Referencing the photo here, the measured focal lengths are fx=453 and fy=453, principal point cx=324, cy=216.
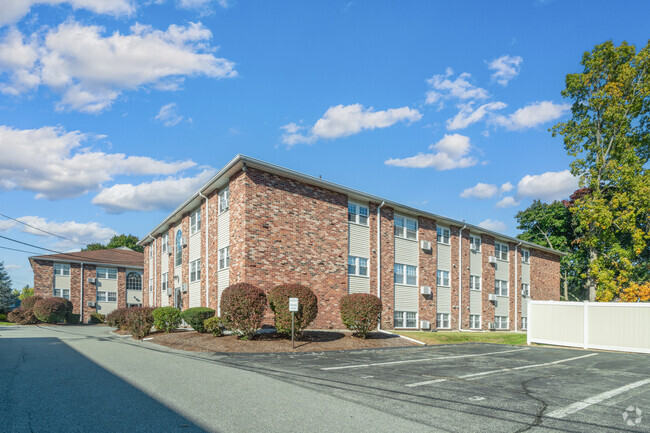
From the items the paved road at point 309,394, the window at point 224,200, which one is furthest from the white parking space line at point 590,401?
the window at point 224,200

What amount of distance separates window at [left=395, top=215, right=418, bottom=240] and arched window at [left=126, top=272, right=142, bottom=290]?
35063 millimetres

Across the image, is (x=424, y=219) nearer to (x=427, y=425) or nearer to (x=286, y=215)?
(x=286, y=215)

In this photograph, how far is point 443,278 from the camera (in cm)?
2919

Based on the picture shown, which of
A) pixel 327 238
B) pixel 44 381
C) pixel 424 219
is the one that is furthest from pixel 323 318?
pixel 44 381

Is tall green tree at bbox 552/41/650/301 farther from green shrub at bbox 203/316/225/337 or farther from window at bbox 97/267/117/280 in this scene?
window at bbox 97/267/117/280

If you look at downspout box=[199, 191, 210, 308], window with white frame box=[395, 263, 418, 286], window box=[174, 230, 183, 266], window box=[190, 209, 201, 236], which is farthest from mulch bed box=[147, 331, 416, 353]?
window box=[174, 230, 183, 266]

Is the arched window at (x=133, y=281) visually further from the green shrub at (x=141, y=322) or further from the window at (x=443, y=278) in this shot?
the window at (x=443, y=278)

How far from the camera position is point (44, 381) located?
8914 mm

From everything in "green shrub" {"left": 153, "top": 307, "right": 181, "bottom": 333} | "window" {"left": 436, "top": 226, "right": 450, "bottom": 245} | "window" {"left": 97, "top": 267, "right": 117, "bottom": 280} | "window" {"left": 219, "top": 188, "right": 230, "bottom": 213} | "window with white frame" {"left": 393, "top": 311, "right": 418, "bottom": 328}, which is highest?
"window" {"left": 219, "top": 188, "right": 230, "bottom": 213}

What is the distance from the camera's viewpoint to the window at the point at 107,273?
4744 centimetres

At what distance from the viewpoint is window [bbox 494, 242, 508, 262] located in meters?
34.3

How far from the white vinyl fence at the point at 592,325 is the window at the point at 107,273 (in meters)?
41.7

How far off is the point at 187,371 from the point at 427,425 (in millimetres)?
6287

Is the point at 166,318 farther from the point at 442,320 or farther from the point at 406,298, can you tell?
the point at 442,320
